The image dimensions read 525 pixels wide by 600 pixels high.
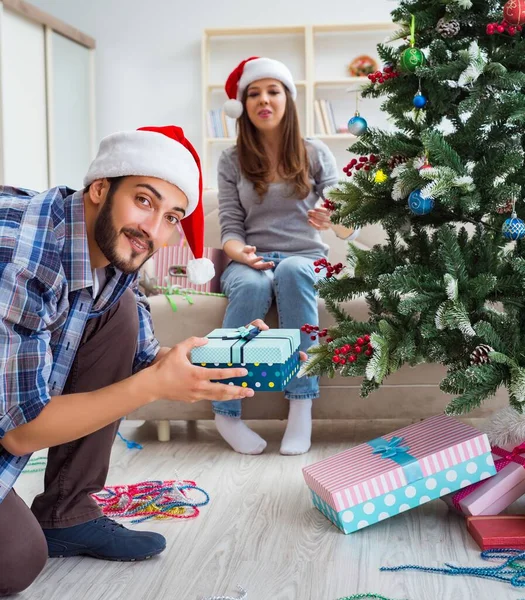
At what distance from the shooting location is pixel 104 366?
1.50 m

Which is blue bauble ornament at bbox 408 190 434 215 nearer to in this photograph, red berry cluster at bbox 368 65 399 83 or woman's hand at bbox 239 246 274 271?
red berry cluster at bbox 368 65 399 83

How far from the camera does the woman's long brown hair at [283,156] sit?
8.57 feet

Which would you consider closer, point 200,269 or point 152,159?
point 152,159

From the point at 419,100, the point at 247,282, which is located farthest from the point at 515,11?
the point at 247,282

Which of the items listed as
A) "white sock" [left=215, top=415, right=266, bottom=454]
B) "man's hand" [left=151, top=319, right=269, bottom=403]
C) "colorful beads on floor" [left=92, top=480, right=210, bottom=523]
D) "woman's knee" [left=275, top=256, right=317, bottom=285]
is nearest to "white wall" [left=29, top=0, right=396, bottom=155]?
"woman's knee" [left=275, top=256, right=317, bottom=285]

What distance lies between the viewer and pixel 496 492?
1637mm

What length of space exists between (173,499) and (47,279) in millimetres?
798

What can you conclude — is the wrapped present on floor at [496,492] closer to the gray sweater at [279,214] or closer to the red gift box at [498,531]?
the red gift box at [498,531]

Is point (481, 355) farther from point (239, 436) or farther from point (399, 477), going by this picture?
point (239, 436)

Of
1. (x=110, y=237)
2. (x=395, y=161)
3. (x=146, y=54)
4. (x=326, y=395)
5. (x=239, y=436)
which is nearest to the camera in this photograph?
(x=110, y=237)

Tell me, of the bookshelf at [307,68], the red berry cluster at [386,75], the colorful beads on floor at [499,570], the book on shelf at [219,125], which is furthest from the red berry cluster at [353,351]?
the book on shelf at [219,125]

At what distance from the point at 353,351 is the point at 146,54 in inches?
174

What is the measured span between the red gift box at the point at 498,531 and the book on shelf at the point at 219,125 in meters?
4.11

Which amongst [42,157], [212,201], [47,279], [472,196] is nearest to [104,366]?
[47,279]
